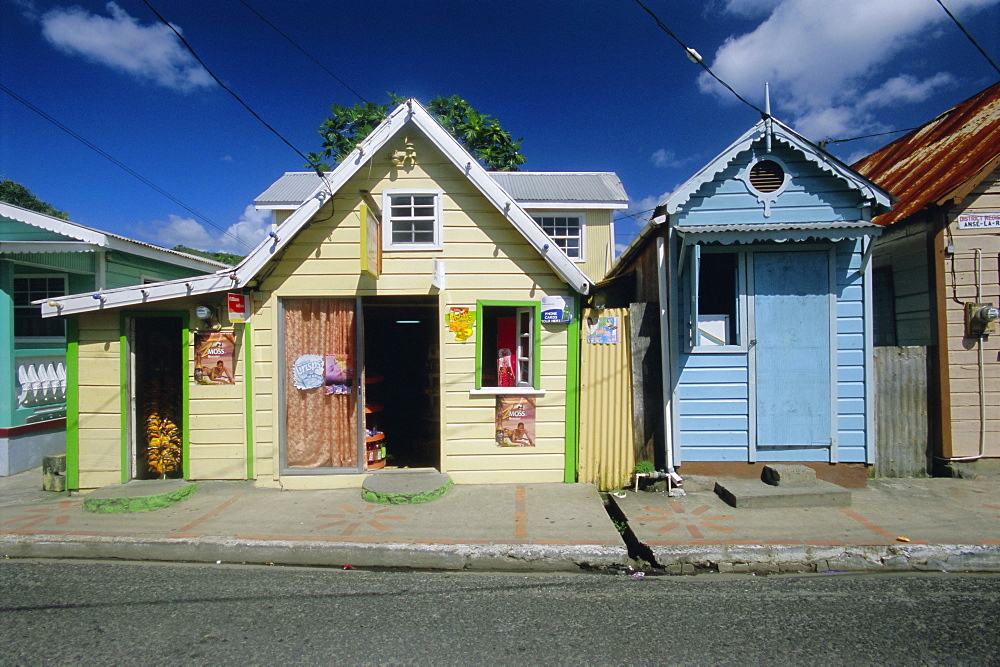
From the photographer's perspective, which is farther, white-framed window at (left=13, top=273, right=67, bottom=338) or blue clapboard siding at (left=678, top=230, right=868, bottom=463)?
white-framed window at (left=13, top=273, right=67, bottom=338)

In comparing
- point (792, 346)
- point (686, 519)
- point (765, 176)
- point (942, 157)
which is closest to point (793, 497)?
point (686, 519)

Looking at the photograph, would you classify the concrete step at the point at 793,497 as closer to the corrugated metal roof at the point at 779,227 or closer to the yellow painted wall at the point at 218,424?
the corrugated metal roof at the point at 779,227

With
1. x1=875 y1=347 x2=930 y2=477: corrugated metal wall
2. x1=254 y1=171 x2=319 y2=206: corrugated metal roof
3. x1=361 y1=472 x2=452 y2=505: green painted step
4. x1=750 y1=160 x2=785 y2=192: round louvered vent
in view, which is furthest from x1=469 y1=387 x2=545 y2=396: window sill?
x1=254 y1=171 x2=319 y2=206: corrugated metal roof

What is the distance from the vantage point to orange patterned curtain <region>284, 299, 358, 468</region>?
7.54 metres

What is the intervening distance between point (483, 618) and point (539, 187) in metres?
13.5

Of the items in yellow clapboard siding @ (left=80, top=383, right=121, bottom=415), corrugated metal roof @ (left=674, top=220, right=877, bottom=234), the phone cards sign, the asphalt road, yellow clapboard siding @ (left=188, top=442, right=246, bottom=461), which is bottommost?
the asphalt road

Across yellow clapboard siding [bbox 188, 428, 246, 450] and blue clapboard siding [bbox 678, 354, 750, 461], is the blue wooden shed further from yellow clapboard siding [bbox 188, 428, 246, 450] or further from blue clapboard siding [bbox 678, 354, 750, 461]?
yellow clapboard siding [bbox 188, 428, 246, 450]

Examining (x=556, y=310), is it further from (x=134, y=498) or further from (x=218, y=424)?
(x=134, y=498)

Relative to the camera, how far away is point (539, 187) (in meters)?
16.1

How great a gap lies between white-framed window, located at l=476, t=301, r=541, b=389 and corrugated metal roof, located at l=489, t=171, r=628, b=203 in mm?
7576

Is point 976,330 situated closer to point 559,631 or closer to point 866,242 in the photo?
point 866,242

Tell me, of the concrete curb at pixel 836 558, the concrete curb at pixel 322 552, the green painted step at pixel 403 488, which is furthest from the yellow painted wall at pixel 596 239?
the concrete curb at pixel 322 552

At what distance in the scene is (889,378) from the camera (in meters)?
7.44

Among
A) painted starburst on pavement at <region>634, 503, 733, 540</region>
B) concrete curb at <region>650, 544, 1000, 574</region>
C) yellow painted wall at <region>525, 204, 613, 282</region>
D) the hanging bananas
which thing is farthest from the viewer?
yellow painted wall at <region>525, 204, 613, 282</region>
